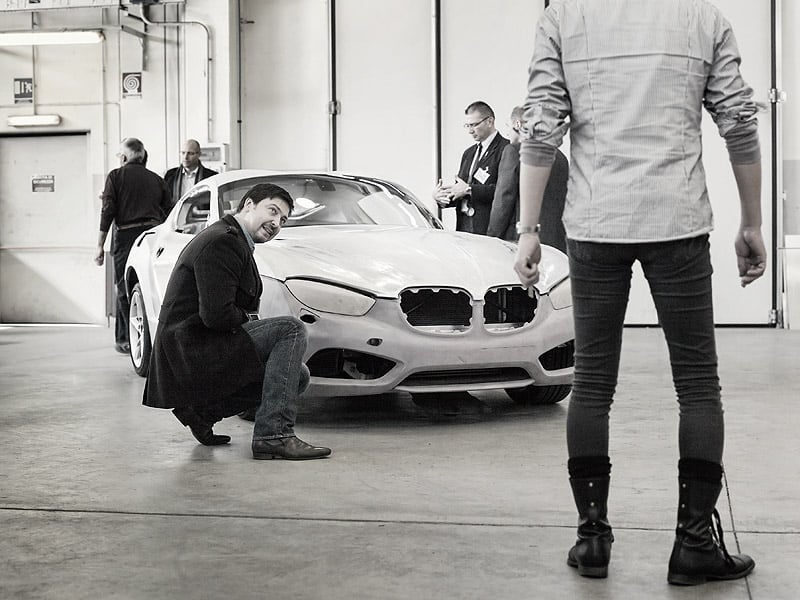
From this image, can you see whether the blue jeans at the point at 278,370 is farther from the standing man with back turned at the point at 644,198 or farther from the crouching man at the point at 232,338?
the standing man with back turned at the point at 644,198

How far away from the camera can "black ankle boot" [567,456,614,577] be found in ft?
8.93

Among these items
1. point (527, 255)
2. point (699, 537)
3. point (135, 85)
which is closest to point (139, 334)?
point (527, 255)

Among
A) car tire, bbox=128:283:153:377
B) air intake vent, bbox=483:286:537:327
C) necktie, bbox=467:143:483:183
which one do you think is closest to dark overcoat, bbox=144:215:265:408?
air intake vent, bbox=483:286:537:327

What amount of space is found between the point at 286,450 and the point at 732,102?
92.2 inches

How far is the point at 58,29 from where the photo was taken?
43.2 feet

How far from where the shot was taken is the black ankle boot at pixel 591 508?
8.93 ft

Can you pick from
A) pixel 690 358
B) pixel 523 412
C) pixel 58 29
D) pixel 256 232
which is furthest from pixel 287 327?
pixel 58 29

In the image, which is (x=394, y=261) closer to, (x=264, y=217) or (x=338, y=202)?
(x=264, y=217)

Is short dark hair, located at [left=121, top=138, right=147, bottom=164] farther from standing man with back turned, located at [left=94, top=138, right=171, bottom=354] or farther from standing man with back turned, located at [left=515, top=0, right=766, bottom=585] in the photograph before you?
standing man with back turned, located at [left=515, top=0, right=766, bottom=585]

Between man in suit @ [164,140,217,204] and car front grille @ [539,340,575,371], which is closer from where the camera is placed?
car front grille @ [539,340,575,371]

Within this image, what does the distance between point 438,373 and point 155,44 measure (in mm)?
9038

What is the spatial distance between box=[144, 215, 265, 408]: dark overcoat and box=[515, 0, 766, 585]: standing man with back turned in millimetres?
1763

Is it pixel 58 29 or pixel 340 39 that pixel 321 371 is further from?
pixel 58 29

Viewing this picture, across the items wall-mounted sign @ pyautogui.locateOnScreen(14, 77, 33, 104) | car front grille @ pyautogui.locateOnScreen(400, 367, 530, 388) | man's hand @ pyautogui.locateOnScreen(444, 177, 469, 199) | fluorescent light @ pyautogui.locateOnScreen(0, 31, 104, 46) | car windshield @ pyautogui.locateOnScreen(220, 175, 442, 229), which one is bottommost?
car front grille @ pyautogui.locateOnScreen(400, 367, 530, 388)
